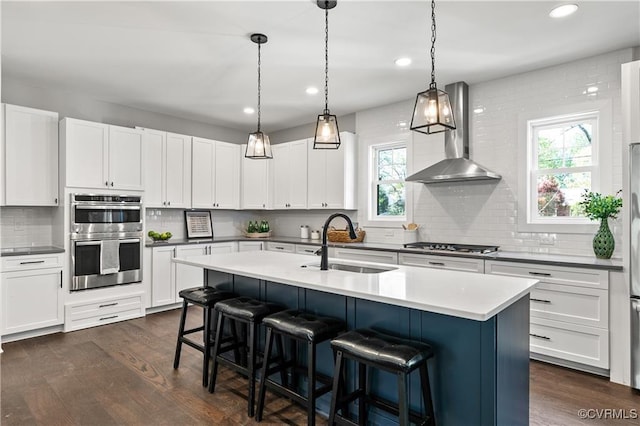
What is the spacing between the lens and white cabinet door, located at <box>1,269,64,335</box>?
3.75 meters

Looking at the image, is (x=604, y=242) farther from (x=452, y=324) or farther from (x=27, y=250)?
(x=27, y=250)

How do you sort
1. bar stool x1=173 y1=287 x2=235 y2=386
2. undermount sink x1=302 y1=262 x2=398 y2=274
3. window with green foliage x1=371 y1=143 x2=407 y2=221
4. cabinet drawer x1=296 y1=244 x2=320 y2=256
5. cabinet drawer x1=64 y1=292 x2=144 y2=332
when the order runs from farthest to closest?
1. cabinet drawer x1=296 y1=244 x2=320 y2=256
2. window with green foliage x1=371 y1=143 x2=407 y2=221
3. cabinet drawer x1=64 y1=292 x2=144 y2=332
4. bar stool x1=173 y1=287 x2=235 y2=386
5. undermount sink x1=302 y1=262 x2=398 y2=274

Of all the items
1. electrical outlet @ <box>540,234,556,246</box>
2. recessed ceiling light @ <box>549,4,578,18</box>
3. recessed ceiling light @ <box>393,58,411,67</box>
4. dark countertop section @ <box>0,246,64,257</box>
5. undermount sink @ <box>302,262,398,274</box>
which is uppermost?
recessed ceiling light @ <box>393,58,411,67</box>

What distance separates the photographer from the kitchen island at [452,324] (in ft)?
5.78

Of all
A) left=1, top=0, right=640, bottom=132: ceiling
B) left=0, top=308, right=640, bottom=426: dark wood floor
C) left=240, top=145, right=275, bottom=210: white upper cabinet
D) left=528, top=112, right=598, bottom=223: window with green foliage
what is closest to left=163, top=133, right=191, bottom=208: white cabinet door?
left=1, top=0, right=640, bottom=132: ceiling

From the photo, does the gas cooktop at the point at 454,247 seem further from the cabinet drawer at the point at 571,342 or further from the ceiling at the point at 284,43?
the ceiling at the point at 284,43

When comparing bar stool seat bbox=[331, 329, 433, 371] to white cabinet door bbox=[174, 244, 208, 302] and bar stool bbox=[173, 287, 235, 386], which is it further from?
white cabinet door bbox=[174, 244, 208, 302]

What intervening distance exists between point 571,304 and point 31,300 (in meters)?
5.15

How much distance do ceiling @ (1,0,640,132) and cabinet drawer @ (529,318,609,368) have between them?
2.43m

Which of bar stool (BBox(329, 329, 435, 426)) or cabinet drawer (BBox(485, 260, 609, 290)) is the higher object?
cabinet drawer (BBox(485, 260, 609, 290))

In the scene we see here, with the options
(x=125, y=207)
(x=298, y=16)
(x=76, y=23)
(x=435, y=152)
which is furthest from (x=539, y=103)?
(x=125, y=207)

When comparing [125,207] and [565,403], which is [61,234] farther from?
[565,403]

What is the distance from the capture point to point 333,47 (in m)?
3.37

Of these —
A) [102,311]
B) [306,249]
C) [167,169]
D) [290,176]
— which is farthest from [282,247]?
[102,311]
